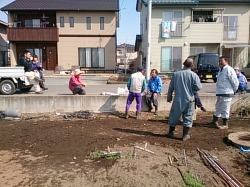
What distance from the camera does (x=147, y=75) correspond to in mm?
9117

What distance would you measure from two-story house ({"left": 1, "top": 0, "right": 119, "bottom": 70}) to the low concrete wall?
662 inches

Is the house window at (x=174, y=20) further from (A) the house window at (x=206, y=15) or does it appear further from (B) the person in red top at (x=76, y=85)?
(B) the person in red top at (x=76, y=85)

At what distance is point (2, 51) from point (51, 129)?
25812mm

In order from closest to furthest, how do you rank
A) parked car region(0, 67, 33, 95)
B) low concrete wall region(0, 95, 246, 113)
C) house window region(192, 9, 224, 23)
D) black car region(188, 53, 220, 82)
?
low concrete wall region(0, 95, 246, 113), parked car region(0, 67, 33, 95), black car region(188, 53, 220, 82), house window region(192, 9, 224, 23)

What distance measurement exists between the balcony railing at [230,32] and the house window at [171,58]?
13.5ft

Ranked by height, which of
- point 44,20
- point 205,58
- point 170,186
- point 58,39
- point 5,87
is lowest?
point 170,186

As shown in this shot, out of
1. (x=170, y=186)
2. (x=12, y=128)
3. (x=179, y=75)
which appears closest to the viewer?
(x=170, y=186)

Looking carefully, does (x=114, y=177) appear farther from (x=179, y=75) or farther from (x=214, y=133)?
(x=214, y=133)

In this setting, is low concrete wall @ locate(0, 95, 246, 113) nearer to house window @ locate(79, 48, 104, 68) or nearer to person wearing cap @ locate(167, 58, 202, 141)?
person wearing cap @ locate(167, 58, 202, 141)

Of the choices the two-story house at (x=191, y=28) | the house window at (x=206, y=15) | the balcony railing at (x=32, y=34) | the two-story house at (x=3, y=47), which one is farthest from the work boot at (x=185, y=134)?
the two-story house at (x=3, y=47)

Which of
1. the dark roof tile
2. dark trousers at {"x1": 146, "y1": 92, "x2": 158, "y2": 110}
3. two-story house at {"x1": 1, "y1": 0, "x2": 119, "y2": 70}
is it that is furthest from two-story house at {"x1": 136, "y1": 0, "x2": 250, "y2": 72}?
dark trousers at {"x1": 146, "y1": 92, "x2": 158, "y2": 110}

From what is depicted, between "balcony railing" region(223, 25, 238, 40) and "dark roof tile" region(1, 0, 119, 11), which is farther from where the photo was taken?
"dark roof tile" region(1, 0, 119, 11)

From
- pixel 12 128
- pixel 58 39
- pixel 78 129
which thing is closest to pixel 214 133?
pixel 78 129

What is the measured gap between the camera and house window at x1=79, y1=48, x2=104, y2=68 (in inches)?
977
